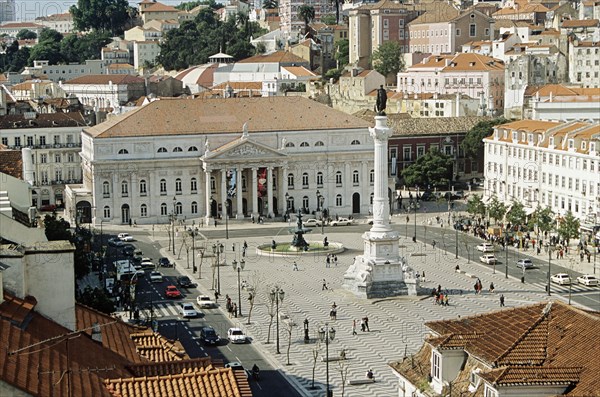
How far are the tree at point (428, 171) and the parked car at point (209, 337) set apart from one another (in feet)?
206

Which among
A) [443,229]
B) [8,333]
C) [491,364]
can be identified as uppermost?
[8,333]

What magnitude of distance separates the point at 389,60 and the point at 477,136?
2272 inches

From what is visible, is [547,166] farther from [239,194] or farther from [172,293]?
[172,293]

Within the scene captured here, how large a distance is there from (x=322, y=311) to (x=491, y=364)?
40.2 metres

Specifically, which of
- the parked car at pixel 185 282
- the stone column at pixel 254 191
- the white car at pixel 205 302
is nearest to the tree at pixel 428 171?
the stone column at pixel 254 191

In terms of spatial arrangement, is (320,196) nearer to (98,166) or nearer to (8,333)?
(98,166)

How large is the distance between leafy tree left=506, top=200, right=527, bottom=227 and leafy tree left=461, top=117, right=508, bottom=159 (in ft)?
90.3

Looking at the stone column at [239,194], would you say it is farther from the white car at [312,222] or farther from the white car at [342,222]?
the white car at [342,222]

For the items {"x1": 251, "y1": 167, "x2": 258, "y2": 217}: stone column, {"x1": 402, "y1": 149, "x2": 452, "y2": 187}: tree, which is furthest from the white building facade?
{"x1": 251, "y1": 167, "x2": 258, "y2": 217}: stone column

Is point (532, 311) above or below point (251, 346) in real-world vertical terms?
above

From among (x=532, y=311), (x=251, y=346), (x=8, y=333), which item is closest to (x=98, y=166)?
(x=251, y=346)

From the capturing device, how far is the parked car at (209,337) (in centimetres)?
5784

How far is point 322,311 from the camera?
6619 centimetres

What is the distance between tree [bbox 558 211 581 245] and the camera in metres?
86.1
